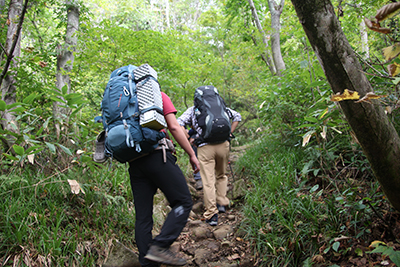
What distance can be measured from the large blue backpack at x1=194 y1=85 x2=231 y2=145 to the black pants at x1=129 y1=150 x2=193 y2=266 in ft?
4.86

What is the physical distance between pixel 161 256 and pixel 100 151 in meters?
1.13

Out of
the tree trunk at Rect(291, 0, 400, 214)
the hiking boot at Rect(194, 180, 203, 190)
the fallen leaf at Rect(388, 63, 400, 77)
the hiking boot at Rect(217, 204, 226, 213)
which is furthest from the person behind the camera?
the hiking boot at Rect(194, 180, 203, 190)

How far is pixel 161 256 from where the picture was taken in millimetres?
1860

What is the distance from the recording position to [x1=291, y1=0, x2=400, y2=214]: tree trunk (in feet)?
4.80

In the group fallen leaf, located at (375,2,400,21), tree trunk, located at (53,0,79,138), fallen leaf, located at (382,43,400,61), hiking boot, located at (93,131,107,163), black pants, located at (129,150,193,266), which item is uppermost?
tree trunk, located at (53,0,79,138)

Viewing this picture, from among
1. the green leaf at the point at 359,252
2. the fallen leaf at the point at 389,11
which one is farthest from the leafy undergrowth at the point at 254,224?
the fallen leaf at the point at 389,11

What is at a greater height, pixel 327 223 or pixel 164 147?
Answer: pixel 164 147

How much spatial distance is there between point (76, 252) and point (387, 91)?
12.2ft

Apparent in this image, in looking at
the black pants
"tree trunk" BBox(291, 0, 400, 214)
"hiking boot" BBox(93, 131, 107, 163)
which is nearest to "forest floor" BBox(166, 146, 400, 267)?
"tree trunk" BBox(291, 0, 400, 214)

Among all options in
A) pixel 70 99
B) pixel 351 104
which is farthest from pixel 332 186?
pixel 70 99

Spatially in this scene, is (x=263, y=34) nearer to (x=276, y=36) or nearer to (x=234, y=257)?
(x=276, y=36)

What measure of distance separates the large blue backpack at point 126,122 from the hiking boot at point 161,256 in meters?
0.77

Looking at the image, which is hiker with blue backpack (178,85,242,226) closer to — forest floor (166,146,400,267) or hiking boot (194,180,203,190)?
forest floor (166,146,400,267)

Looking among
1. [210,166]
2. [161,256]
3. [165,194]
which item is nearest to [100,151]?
[165,194]
